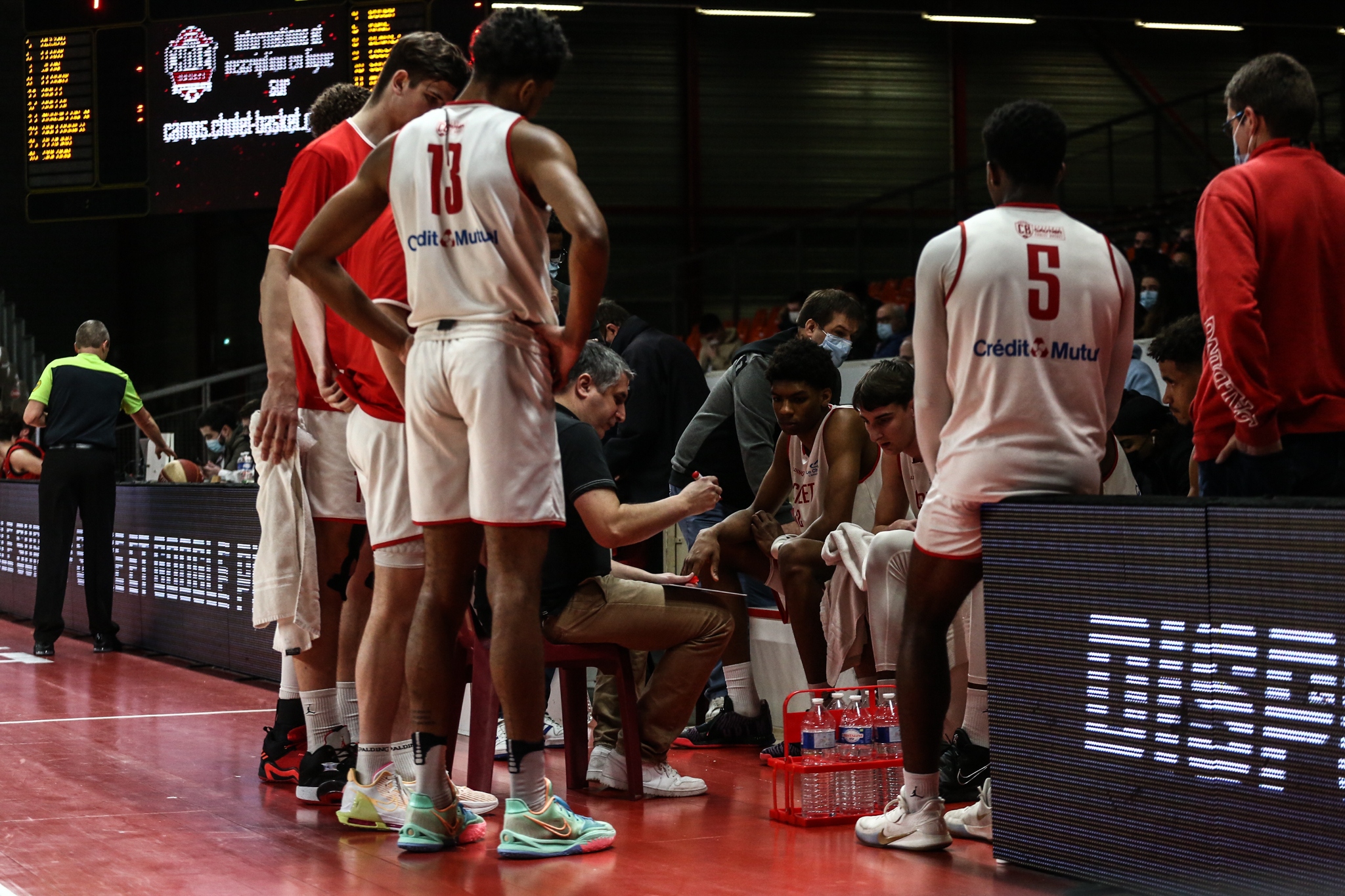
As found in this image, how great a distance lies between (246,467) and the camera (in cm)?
1047

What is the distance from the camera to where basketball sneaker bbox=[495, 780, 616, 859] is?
336 cm

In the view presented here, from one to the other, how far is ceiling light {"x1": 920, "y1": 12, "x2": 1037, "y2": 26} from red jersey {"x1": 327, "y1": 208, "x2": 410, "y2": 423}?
16056mm

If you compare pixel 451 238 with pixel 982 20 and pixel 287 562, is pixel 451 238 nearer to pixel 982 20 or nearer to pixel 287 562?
pixel 287 562

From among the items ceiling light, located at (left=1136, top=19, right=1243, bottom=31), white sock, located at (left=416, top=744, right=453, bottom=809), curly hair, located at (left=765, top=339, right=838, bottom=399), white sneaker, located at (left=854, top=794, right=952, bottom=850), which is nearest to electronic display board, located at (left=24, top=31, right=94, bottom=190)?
curly hair, located at (left=765, top=339, right=838, bottom=399)

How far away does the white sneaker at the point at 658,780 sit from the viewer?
4.25 meters

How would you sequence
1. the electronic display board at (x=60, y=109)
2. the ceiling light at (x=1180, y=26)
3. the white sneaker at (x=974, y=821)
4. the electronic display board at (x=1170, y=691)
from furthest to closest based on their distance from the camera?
1. the ceiling light at (x=1180, y=26)
2. the electronic display board at (x=60, y=109)
3. the white sneaker at (x=974, y=821)
4. the electronic display board at (x=1170, y=691)

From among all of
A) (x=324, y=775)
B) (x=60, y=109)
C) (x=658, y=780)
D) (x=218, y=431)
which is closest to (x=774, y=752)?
Result: (x=658, y=780)

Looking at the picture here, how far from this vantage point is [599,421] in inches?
171

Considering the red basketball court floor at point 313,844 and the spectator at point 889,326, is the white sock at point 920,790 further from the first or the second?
the spectator at point 889,326

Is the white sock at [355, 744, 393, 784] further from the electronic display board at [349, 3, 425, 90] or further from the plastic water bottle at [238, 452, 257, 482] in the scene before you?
the electronic display board at [349, 3, 425, 90]

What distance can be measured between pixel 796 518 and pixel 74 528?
5081 mm

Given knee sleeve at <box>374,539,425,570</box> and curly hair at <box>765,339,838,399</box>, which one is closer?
knee sleeve at <box>374,539,425,570</box>

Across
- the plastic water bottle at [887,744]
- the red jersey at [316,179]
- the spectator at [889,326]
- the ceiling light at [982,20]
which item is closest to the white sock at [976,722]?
the plastic water bottle at [887,744]

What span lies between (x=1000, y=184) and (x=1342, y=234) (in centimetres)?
87
